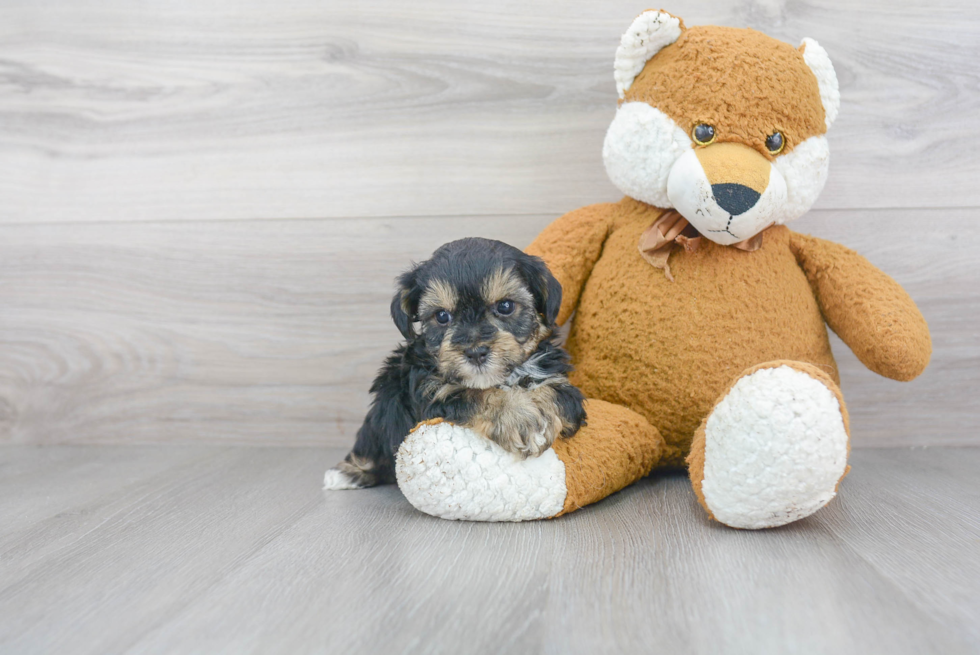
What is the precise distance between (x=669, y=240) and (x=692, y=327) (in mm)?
197

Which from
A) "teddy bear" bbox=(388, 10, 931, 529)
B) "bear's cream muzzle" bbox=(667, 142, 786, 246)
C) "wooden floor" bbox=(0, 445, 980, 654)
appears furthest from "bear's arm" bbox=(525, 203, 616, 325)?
"wooden floor" bbox=(0, 445, 980, 654)

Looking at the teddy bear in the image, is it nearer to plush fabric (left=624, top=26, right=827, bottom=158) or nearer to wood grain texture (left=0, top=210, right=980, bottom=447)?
plush fabric (left=624, top=26, right=827, bottom=158)

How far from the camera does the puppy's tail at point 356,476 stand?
1.66 meters

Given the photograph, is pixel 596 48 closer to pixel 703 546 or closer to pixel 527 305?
pixel 527 305

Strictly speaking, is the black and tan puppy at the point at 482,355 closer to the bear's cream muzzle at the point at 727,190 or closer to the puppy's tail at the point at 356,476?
the puppy's tail at the point at 356,476

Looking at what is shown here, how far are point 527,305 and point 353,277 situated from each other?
0.79 m

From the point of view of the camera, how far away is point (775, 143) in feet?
4.72

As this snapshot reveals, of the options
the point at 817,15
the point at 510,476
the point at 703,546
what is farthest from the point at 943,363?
the point at 510,476

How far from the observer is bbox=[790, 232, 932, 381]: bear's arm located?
1.46m

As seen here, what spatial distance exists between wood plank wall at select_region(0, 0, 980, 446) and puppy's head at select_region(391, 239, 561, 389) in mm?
575

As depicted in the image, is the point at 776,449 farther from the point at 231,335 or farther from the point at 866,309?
the point at 231,335

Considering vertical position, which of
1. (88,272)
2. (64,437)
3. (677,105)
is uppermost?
(677,105)

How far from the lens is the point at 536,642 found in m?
0.87

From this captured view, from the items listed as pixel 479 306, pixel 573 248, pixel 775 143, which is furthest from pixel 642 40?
pixel 479 306
